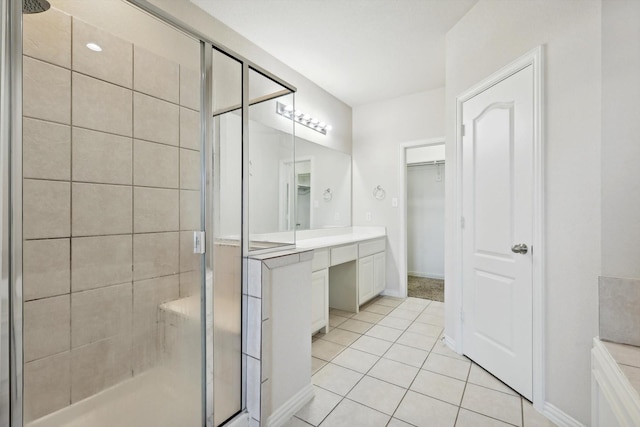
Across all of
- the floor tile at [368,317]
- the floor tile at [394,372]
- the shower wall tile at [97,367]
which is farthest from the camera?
the floor tile at [368,317]

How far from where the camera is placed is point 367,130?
4.06 m

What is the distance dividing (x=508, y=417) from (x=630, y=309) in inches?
35.1

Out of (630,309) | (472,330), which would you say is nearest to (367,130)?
(472,330)

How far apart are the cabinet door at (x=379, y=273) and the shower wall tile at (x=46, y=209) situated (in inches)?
116

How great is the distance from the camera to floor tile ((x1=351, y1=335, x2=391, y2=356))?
2367mm

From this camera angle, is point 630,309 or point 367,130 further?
point 367,130

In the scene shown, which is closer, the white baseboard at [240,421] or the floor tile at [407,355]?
the white baseboard at [240,421]

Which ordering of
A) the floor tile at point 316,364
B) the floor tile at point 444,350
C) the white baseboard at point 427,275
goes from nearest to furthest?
the floor tile at point 316,364 → the floor tile at point 444,350 → the white baseboard at point 427,275

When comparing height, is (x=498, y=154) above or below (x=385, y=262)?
above

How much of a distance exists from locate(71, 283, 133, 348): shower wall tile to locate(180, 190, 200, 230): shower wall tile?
414mm

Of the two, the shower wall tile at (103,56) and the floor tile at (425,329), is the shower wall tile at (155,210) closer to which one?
the shower wall tile at (103,56)

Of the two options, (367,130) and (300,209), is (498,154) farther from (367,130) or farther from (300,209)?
(367,130)

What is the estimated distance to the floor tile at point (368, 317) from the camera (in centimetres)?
304

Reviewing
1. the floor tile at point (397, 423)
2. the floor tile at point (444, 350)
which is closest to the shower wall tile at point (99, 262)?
the floor tile at point (397, 423)
